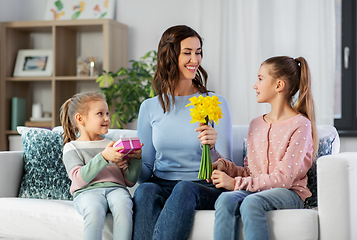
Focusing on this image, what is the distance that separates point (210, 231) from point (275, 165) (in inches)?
15.0

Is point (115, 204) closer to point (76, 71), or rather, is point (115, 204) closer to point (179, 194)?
point (179, 194)

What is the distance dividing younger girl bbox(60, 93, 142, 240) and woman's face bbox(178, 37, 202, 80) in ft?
1.33

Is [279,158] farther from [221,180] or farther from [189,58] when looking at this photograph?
[189,58]

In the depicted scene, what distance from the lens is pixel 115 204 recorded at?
1644 millimetres

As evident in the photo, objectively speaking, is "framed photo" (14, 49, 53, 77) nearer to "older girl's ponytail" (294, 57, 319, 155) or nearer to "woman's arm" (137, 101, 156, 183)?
"woman's arm" (137, 101, 156, 183)

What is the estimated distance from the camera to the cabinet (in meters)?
3.45

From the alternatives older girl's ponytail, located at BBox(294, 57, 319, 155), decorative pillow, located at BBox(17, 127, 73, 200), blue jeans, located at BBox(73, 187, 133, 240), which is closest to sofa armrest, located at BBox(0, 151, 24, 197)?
decorative pillow, located at BBox(17, 127, 73, 200)

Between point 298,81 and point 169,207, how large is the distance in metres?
0.78

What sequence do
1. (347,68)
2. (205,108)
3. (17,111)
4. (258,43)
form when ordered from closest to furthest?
1. (205,108)
2. (347,68)
3. (258,43)
4. (17,111)

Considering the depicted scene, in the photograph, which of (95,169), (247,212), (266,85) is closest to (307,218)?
(247,212)

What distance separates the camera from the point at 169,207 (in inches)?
60.0

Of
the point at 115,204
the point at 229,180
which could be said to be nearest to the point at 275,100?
the point at 229,180

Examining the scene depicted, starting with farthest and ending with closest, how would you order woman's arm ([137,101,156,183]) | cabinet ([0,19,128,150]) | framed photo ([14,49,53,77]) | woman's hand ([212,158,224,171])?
framed photo ([14,49,53,77]) < cabinet ([0,19,128,150]) < woman's arm ([137,101,156,183]) < woman's hand ([212,158,224,171])

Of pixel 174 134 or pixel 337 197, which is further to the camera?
pixel 174 134
